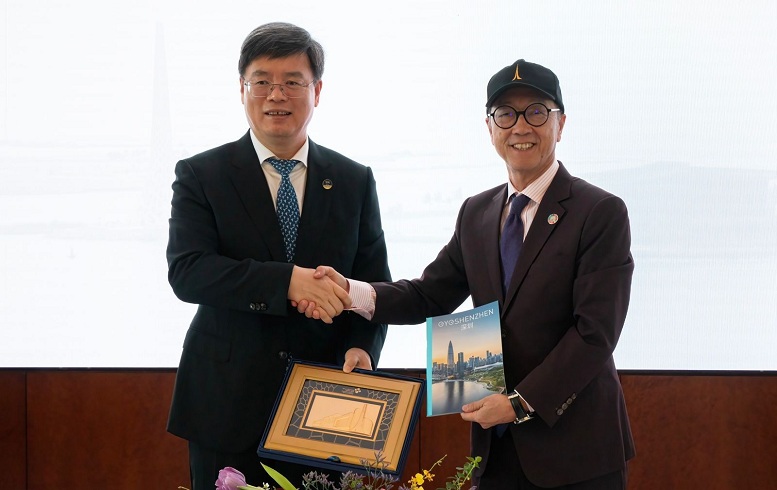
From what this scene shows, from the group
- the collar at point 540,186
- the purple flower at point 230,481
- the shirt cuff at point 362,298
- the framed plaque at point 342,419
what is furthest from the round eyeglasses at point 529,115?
the purple flower at point 230,481

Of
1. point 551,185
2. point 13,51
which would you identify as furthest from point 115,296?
point 551,185

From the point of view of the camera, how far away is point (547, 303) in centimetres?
197

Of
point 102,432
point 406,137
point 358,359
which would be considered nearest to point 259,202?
point 358,359

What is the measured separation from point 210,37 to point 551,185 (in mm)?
1696

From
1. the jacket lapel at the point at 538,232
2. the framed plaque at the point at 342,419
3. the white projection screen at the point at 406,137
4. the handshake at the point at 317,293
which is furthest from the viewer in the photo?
the white projection screen at the point at 406,137

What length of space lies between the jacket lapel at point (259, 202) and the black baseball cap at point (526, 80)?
2.04 ft

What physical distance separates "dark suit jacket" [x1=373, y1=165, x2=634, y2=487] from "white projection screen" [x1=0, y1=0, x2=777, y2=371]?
1202 millimetres

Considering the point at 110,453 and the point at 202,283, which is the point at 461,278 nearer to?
the point at 202,283

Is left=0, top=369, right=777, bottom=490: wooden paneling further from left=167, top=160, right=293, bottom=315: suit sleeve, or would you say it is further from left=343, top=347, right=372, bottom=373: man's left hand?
left=167, top=160, right=293, bottom=315: suit sleeve

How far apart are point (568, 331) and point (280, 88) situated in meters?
0.94

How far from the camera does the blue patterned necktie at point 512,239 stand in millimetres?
2029

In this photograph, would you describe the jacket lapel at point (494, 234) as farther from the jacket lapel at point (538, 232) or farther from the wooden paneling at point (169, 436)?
the wooden paneling at point (169, 436)

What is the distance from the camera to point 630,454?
2.02 m

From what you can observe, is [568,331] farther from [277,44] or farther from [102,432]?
[102,432]
